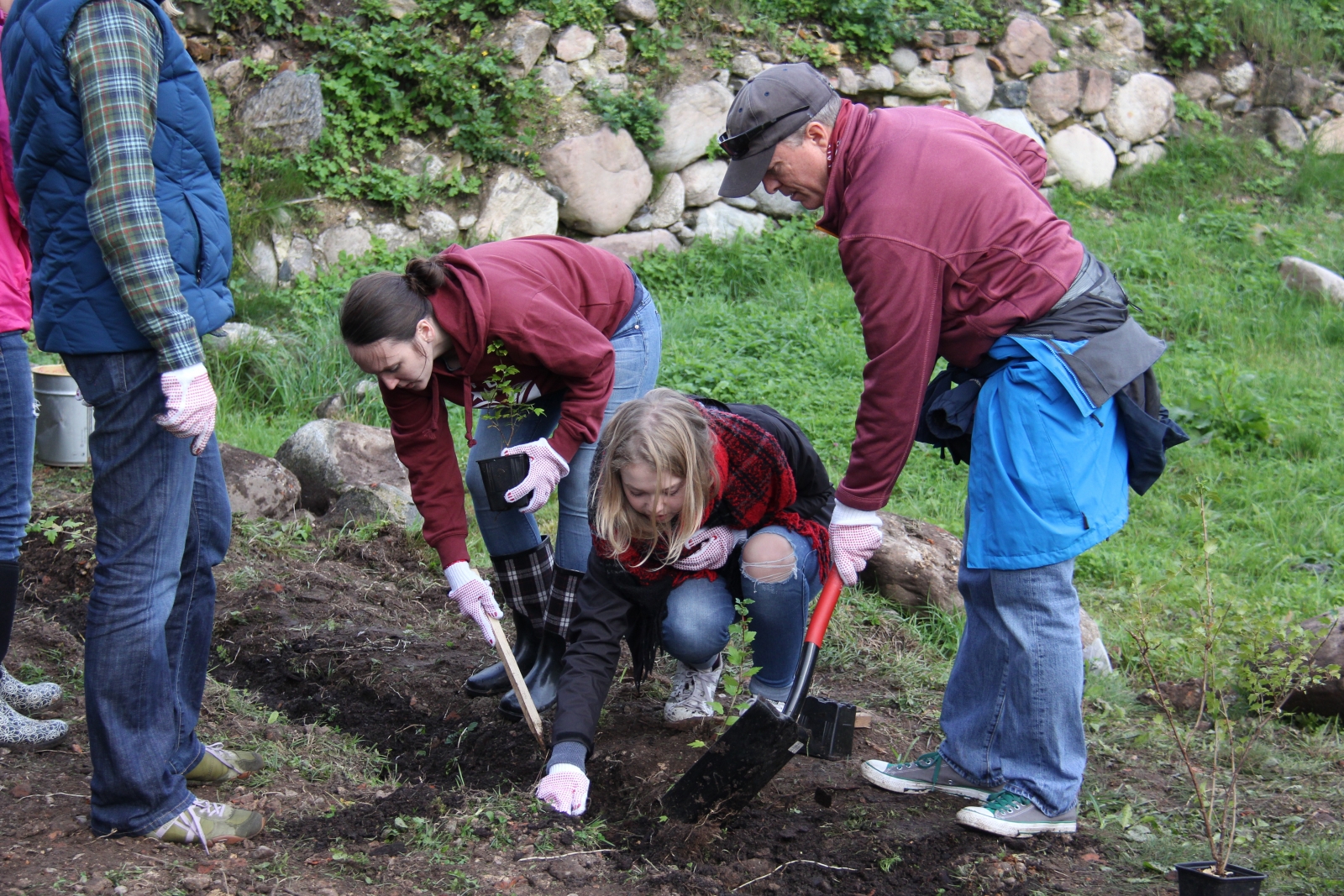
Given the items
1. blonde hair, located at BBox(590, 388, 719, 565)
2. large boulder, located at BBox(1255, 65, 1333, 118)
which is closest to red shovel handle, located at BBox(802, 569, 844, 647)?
blonde hair, located at BBox(590, 388, 719, 565)

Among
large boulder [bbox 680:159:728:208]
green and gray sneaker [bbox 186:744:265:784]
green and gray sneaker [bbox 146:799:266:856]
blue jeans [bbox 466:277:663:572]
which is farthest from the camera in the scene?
large boulder [bbox 680:159:728:208]

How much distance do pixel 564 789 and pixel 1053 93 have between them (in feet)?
26.7

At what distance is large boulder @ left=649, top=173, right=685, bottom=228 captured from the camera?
7.77 metres

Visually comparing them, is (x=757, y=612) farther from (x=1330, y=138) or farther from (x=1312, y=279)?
(x=1330, y=138)

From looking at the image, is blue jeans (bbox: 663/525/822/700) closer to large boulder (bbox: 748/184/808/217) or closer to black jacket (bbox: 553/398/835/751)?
black jacket (bbox: 553/398/835/751)

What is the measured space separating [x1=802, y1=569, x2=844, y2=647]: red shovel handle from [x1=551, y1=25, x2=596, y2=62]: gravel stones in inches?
236

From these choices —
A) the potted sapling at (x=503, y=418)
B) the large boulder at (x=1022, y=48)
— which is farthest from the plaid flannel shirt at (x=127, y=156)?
the large boulder at (x=1022, y=48)

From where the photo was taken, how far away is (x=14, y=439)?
2.43 metres

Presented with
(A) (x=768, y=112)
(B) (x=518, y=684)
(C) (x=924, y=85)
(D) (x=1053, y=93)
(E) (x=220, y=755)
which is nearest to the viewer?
(A) (x=768, y=112)

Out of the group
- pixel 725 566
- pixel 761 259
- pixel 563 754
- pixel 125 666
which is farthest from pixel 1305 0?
pixel 125 666

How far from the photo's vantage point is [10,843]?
7.16 ft

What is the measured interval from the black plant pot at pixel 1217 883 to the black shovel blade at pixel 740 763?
2.60 feet

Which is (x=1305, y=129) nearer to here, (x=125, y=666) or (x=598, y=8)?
(x=598, y=8)

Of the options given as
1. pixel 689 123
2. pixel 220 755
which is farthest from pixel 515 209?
pixel 220 755
